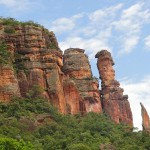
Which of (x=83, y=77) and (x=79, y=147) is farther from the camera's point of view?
(x=83, y=77)

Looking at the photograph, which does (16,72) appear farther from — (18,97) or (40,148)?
(40,148)

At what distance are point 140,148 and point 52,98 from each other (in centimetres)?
1507

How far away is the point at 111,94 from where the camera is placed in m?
80.9

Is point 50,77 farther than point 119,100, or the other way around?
point 119,100

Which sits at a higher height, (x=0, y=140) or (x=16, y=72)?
(x=16, y=72)

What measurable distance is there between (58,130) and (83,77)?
52.6 feet

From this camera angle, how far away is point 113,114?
79750 mm

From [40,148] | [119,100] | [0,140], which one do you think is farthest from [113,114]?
[0,140]

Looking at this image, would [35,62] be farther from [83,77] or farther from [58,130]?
[58,130]

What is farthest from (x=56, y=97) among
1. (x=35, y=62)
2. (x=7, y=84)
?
(x=7, y=84)

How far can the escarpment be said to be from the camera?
2778 inches

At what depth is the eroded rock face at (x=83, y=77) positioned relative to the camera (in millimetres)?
77875

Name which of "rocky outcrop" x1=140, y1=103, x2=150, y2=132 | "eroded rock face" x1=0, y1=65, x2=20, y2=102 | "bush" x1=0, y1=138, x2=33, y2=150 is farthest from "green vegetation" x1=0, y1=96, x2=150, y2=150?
"bush" x1=0, y1=138, x2=33, y2=150

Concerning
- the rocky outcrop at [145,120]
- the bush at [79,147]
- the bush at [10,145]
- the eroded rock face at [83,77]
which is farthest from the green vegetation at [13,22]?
the bush at [10,145]
